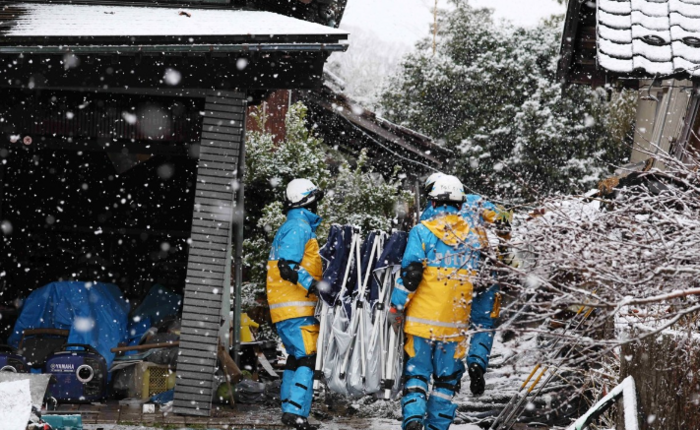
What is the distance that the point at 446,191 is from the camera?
24.3ft

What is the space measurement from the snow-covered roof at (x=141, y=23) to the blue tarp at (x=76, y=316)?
3.24 metres

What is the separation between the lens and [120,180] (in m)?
11.8

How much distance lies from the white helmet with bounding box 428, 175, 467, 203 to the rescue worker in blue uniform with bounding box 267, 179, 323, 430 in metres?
1.14

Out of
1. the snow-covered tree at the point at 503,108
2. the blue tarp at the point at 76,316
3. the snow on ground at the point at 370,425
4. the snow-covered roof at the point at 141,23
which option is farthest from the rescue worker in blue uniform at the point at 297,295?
the snow-covered tree at the point at 503,108

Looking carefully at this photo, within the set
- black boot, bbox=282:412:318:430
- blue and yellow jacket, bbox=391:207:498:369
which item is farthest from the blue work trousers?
black boot, bbox=282:412:318:430

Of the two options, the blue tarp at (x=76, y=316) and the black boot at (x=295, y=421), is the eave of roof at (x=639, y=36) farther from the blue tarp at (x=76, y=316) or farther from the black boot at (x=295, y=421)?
the blue tarp at (x=76, y=316)

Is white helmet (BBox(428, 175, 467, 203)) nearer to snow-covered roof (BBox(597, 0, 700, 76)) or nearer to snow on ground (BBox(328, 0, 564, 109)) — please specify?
snow-covered roof (BBox(597, 0, 700, 76))

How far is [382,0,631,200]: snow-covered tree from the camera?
21.5 metres

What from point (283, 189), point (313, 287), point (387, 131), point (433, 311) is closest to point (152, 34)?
point (313, 287)

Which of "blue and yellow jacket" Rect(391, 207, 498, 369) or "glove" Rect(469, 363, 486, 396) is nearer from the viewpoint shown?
"blue and yellow jacket" Rect(391, 207, 498, 369)

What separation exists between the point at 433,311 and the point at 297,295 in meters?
1.23

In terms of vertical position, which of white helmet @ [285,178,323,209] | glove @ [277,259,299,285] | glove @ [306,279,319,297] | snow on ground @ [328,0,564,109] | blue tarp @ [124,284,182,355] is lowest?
snow on ground @ [328,0,564,109]

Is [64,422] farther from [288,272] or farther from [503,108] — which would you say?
[503,108]

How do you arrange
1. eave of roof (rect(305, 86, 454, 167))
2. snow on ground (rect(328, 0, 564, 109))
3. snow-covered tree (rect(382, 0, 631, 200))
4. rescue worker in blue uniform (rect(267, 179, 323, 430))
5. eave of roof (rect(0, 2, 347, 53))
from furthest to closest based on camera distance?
1. snow on ground (rect(328, 0, 564, 109))
2. snow-covered tree (rect(382, 0, 631, 200))
3. eave of roof (rect(305, 86, 454, 167))
4. rescue worker in blue uniform (rect(267, 179, 323, 430))
5. eave of roof (rect(0, 2, 347, 53))
